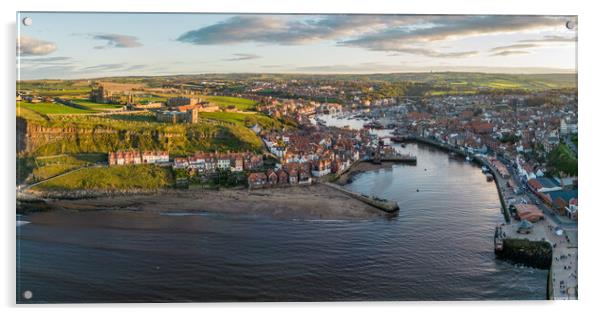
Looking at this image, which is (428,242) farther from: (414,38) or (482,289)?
(414,38)

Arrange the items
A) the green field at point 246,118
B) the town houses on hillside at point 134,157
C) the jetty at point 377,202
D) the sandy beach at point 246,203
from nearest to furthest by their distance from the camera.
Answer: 1. the sandy beach at point 246,203
2. the town houses on hillside at point 134,157
3. the jetty at point 377,202
4. the green field at point 246,118

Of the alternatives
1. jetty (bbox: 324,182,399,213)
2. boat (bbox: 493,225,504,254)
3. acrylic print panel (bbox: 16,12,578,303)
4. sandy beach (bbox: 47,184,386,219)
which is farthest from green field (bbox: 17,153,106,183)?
boat (bbox: 493,225,504,254)

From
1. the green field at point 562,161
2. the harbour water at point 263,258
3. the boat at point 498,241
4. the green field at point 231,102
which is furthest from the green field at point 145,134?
the green field at point 562,161

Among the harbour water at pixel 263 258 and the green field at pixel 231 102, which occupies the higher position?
the green field at pixel 231 102

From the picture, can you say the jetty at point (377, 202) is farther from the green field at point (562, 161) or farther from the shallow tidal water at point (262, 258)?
the green field at point (562, 161)

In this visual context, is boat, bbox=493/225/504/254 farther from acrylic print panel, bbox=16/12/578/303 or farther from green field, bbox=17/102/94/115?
green field, bbox=17/102/94/115

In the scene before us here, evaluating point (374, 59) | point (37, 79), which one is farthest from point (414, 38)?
point (37, 79)
